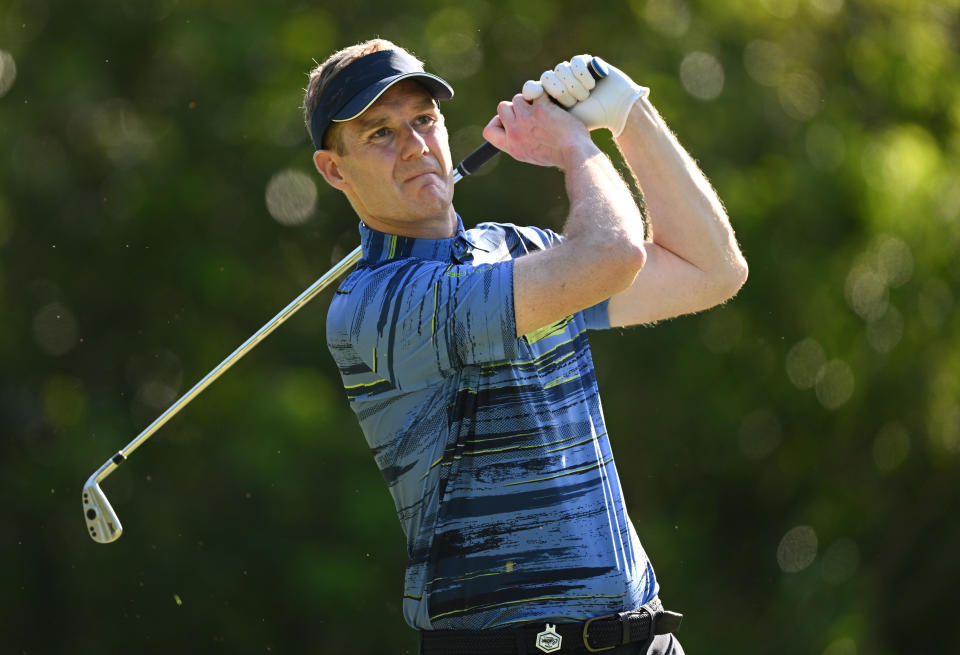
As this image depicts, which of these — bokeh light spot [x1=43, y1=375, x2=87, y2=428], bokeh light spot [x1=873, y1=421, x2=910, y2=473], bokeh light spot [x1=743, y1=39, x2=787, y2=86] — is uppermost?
bokeh light spot [x1=743, y1=39, x2=787, y2=86]

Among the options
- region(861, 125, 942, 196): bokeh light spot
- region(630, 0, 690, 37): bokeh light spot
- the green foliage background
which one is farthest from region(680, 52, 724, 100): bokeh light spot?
region(861, 125, 942, 196): bokeh light spot

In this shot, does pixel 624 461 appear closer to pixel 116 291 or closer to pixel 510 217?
pixel 510 217

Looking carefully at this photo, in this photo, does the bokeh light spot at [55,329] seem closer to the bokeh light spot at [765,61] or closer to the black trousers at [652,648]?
the bokeh light spot at [765,61]

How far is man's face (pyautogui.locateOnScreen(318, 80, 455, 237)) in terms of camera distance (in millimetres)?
2352

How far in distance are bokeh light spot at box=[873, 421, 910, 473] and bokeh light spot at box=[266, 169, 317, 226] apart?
2751 mm

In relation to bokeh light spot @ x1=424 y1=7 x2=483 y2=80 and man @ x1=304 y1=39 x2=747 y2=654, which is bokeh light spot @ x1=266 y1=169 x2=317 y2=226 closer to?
bokeh light spot @ x1=424 y1=7 x2=483 y2=80

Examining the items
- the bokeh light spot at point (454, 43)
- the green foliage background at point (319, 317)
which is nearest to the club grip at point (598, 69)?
the green foliage background at point (319, 317)

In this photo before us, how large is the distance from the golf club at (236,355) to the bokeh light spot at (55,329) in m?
2.58

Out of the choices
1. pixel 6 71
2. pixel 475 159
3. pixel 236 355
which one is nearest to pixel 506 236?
pixel 475 159

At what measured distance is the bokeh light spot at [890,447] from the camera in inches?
233

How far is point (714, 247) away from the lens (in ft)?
8.12

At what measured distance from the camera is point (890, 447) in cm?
595

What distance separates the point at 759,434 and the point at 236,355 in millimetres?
3364

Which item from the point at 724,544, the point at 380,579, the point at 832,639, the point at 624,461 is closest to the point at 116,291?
the point at 380,579
